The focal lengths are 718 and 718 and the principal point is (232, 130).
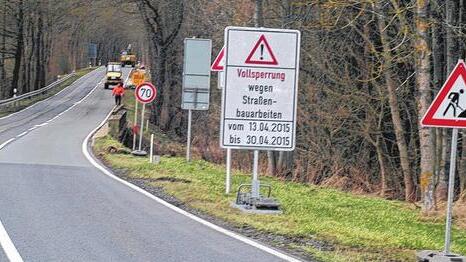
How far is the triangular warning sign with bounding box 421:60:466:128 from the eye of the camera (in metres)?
8.58

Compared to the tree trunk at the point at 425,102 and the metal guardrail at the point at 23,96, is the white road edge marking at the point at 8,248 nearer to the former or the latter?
the tree trunk at the point at 425,102

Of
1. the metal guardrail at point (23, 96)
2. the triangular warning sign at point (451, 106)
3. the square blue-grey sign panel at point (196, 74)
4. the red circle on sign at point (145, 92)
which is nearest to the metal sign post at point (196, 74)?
the square blue-grey sign panel at point (196, 74)

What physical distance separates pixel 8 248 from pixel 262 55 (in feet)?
19.7

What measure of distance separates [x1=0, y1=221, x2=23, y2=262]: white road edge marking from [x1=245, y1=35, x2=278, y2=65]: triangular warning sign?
17.5 feet

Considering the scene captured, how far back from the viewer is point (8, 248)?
28.3ft

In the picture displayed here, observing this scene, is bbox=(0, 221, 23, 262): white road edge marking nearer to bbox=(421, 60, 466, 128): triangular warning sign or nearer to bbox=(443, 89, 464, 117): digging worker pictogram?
bbox=(421, 60, 466, 128): triangular warning sign

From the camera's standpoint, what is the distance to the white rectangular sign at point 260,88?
42.1 ft

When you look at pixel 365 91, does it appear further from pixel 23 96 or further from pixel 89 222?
pixel 23 96

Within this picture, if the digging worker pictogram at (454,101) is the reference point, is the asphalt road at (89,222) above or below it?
below

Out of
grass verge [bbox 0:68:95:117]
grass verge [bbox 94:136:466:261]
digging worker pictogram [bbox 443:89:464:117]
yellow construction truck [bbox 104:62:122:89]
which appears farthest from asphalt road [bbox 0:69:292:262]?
yellow construction truck [bbox 104:62:122:89]

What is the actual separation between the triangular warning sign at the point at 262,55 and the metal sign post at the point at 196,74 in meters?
6.95

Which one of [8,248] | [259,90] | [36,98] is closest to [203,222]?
[259,90]

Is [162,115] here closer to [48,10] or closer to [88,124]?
[88,124]

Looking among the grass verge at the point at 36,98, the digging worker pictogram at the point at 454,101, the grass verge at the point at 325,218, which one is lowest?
the grass verge at the point at 325,218
